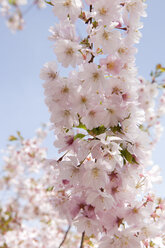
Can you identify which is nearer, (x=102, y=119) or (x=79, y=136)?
(x=102, y=119)

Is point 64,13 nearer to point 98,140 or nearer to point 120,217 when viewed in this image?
point 98,140

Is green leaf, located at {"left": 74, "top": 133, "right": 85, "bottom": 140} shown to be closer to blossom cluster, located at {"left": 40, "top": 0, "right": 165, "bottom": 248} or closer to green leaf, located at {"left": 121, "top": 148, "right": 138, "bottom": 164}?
blossom cluster, located at {"left": 40, "top": 0, "right": 165, "bottom": 248}

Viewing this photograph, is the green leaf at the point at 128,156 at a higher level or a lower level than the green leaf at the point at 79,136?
lower

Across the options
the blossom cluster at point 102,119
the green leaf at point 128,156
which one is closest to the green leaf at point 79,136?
the blossom cluster at point 102,119

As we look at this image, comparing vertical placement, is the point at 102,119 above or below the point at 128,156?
above

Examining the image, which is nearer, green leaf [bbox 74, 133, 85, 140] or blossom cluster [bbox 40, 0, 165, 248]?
blossom cluster [bbox 40, 0, 165, 248]

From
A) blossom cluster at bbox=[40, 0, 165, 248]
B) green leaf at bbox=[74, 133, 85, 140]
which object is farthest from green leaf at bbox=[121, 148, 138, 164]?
green leaf at bbox=[74, 133, 85, 140]

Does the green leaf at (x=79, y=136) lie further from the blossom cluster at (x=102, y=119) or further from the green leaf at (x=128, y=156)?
→ the green leaf at (x=128, y=156)

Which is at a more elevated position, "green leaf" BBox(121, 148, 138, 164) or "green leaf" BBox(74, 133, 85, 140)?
"green leaf" BBox(74, 133, 85, 140)
